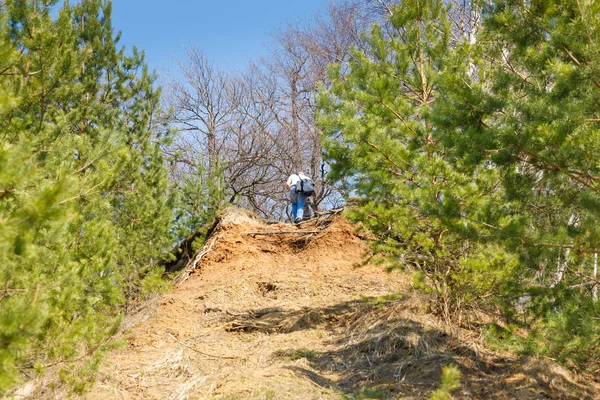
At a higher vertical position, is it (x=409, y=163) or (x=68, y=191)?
(x=409, y=163)

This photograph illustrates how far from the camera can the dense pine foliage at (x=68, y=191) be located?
2.89 meters

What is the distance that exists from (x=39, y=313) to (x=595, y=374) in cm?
517

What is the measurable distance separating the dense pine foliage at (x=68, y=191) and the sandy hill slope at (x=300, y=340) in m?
0.80

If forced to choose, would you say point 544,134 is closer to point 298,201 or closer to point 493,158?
point 493,158

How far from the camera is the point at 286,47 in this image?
23.1 metres

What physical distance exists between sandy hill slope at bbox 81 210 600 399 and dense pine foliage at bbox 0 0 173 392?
80cm

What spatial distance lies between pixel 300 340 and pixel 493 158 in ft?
13.1

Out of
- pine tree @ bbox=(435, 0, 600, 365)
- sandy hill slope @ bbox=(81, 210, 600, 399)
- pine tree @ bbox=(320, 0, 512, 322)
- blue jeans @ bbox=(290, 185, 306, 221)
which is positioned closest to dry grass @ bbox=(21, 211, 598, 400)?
sandy hill slope @ bbox=(81, 210, 600, 399)

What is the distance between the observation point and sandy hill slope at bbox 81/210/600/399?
5531 mm

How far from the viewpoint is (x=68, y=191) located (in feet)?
10.3

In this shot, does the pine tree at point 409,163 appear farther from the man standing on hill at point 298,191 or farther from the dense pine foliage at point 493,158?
the man standing on hill at point 298,191

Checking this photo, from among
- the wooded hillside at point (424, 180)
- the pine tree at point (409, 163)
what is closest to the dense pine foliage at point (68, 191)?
the wooded hillside at point (424, 180)

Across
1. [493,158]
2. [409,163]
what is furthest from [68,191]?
[409,163]

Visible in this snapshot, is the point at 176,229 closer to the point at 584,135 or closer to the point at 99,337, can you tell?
the point at 99,337
